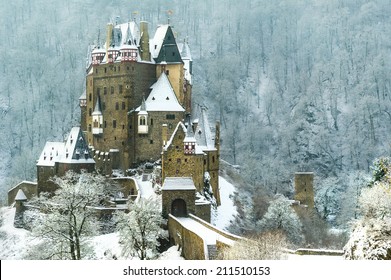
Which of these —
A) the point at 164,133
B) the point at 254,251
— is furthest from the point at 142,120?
the point at 254,251

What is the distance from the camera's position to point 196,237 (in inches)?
789

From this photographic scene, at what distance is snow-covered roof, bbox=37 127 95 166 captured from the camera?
32656 millimetres

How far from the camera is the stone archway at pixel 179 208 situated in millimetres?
26094

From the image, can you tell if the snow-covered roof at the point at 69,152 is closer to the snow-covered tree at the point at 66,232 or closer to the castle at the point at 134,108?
the castle at the point at 134,108

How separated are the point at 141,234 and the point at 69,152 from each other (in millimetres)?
10964

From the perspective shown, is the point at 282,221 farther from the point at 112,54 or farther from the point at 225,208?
the point at 112,54

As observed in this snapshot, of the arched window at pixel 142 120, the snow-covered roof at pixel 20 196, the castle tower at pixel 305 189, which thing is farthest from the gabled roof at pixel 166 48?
the castle tower at pixel 305 189

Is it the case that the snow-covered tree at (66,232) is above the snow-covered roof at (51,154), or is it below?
below

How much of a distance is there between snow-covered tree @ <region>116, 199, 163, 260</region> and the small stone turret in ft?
29.5

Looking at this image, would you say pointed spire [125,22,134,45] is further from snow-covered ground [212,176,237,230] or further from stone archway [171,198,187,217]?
stone archway [171,198,187,217]

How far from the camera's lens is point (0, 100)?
39062mm

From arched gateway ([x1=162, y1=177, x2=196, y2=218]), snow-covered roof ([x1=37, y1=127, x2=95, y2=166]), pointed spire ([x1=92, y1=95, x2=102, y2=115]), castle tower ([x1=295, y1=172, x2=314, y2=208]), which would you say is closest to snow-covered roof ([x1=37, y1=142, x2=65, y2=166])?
snow-covered roof ([x1=37, y1=127, x2=95, y2=166])

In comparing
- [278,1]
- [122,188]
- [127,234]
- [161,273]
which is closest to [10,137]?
[122,188]

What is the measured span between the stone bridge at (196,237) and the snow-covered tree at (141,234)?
0.75 metres
